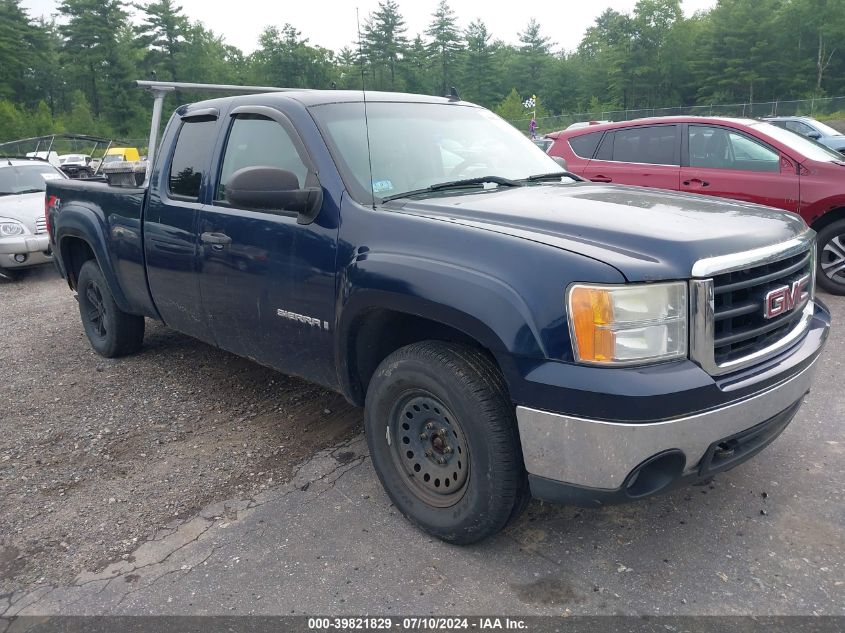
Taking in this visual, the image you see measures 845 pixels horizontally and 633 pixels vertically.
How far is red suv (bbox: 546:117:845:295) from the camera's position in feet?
22.0

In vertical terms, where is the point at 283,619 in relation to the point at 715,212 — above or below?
below

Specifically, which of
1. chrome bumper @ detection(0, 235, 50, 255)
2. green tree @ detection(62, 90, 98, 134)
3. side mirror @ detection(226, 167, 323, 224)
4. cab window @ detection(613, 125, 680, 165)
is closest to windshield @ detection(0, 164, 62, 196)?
chrome bumper @ detection(0, 235, 50, 255)

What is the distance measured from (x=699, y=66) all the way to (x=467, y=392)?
210 ft

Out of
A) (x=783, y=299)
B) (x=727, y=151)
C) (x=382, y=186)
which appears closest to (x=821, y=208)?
(x=727, y=151)

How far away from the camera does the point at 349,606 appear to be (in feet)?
8.34

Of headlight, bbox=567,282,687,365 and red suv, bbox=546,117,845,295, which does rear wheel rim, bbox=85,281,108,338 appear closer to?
headlight, bbox=567,282,687,365

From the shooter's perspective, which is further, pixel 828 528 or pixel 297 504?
pixel 297 504

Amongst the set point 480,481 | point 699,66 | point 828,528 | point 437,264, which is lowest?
point 828,528

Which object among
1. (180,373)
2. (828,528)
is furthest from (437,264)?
(180,373)

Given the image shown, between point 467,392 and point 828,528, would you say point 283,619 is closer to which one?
point 467,392

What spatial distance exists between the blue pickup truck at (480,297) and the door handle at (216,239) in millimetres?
11

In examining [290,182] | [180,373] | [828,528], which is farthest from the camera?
[180,373]

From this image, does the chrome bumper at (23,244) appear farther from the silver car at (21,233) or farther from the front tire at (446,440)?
the front tire at (446,440)

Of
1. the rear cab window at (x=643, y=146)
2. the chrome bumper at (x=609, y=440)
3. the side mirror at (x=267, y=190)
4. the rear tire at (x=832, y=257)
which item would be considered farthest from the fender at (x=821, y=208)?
the side mirror at (x=267, y=190)
